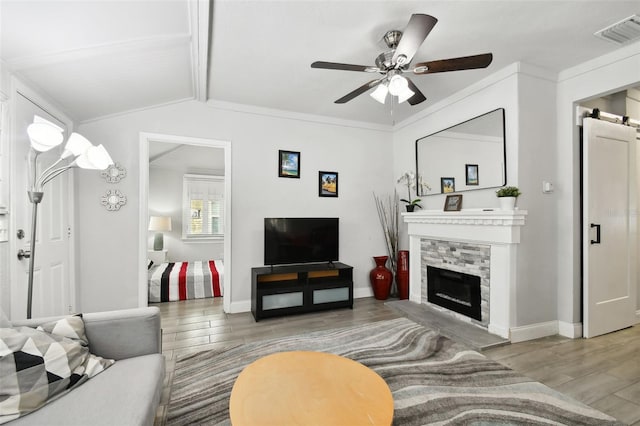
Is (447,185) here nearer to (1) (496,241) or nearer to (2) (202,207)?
(1) (496,241)

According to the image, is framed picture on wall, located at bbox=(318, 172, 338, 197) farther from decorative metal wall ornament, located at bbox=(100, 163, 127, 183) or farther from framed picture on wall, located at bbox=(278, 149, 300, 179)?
decorative metal wall ornament, located at bbox=(100, 163, 127, 183)

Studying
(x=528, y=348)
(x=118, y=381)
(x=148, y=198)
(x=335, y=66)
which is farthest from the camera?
(x=148, y=198)

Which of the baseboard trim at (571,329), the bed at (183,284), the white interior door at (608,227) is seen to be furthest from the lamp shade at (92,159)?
the baseboard trim at (571,329)

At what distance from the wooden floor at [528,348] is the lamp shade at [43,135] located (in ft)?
5.96

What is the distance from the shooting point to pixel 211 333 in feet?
9.53

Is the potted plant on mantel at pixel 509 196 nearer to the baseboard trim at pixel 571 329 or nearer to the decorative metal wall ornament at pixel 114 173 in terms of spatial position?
the baseboard trim at pixel 571 329

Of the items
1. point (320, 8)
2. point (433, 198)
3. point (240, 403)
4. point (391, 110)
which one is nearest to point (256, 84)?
point (320, 8)

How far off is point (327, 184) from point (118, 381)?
126 inches

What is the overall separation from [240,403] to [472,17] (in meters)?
2.89

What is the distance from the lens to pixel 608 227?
2.88 m

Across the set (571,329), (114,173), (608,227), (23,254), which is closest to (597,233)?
(608,227)

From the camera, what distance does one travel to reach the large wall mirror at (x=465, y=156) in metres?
2.89

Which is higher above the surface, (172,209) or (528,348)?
(172,209)

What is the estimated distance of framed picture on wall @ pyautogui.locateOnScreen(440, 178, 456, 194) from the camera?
11.2ft
